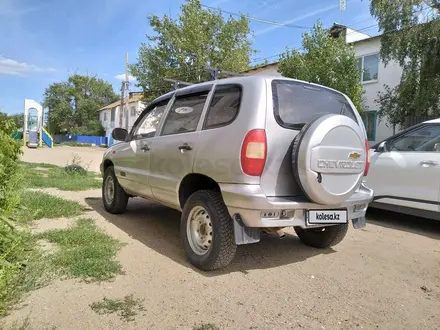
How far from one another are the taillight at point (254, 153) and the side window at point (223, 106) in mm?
343

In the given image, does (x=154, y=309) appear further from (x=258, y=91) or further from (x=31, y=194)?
(x=31, y=194)

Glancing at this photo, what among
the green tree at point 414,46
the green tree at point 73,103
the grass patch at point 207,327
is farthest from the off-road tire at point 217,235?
the green tree at point 73,103

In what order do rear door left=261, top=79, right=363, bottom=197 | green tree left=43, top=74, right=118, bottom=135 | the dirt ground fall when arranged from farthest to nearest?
green tree left=43, top=74, right=118, bottom=135 → rear door left=261, top=79, right=363, bottom=197 → the dirt ground

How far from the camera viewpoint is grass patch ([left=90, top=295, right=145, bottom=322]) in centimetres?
273

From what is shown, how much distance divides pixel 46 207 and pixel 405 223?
586 centimetres

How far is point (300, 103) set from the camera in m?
3.56

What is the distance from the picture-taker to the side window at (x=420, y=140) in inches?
208

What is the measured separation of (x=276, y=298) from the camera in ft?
10.1

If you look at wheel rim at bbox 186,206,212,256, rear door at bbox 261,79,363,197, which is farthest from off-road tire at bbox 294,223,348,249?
wheel rim at bbox 186,206,212,256

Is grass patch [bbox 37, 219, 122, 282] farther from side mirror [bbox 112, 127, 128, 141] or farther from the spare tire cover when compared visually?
the spare tire cover

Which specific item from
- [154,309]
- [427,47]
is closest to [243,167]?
[154,309]

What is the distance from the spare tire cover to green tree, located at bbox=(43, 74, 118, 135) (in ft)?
177

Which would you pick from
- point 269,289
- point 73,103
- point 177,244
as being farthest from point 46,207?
point 73,103

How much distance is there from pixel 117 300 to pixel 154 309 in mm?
342
